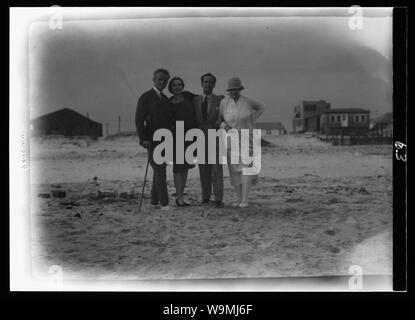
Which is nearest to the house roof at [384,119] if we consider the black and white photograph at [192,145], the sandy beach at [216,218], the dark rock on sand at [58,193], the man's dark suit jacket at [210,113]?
the black and white photograph at [192,145]

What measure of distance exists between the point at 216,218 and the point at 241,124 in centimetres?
82

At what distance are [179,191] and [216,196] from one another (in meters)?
0.32

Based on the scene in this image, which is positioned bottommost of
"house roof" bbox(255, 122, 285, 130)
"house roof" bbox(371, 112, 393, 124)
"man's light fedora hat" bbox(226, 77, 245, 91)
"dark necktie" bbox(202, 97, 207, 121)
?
"house roof" bbox(255, 122, 285, 130)

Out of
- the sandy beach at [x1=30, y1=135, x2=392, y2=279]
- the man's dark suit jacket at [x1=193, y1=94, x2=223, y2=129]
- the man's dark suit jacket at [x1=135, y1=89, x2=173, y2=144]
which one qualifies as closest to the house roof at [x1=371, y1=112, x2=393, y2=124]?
the sandy beach at [x1=30, y1=135, x2=392, y2=279]

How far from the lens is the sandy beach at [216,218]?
436cm

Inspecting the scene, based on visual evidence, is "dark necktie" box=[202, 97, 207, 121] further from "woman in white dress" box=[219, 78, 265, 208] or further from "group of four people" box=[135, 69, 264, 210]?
"woman in white dress" box=[219, 78, 265, 208]

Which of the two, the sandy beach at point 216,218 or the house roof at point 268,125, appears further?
A: the house roof at point 268,125

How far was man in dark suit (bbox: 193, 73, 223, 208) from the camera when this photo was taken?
4434mm

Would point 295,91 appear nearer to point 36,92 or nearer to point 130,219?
point 130,219

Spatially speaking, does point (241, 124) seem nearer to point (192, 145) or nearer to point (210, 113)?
point (210, 113)

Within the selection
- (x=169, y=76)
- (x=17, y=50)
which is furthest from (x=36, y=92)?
(x=169, y=76)

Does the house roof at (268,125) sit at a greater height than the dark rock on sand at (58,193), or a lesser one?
greater

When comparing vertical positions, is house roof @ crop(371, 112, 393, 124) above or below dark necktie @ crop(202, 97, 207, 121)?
below

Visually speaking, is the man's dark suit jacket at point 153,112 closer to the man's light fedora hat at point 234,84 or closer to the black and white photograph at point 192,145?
the black and white photograph at point 192,145
